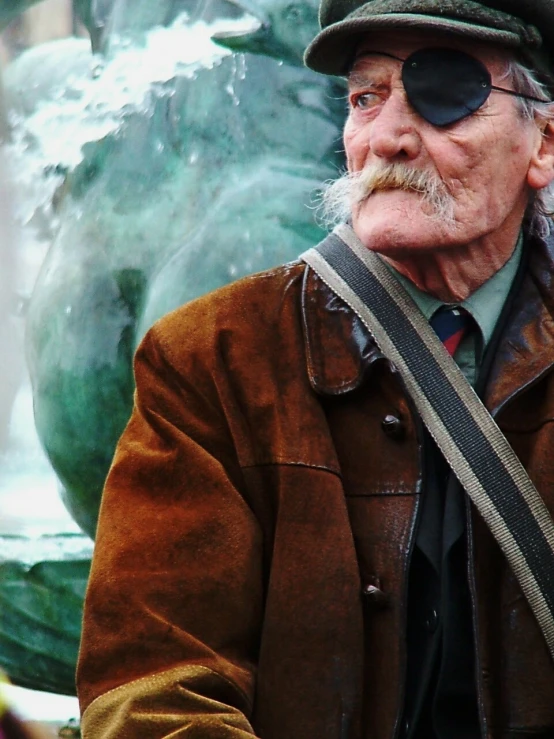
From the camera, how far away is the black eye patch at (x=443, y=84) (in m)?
2.49

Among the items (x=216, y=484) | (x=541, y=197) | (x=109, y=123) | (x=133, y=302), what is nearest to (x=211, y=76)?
(x=109, y=123)

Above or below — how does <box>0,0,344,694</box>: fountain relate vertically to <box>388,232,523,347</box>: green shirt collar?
below

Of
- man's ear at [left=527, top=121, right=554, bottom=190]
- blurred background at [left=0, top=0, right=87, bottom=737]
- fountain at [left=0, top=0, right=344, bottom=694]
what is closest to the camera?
man's ear at [left=527, top=121, right=554, bottom=190]

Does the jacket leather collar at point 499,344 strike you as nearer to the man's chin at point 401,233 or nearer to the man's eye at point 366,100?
the man's chin at point 401,233

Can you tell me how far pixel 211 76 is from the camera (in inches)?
136

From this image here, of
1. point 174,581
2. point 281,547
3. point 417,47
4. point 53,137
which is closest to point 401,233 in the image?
point 417,47

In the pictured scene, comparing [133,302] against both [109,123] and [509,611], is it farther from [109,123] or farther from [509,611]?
[509,611]

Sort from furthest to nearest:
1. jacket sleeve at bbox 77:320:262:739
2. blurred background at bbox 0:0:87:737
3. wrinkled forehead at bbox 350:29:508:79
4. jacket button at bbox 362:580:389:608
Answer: blurred background at bbox 0:0:87:737 < wrinkled forehead at bbox 350:29:508:79 < jacket button at bbox 362:580:389:608 < jacket sleeve at bbox 77:320:262:739

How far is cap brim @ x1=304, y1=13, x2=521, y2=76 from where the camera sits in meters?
2.44

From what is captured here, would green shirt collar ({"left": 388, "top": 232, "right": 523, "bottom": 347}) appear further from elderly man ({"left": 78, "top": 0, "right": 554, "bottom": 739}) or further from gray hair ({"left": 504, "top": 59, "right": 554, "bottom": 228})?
gray hair ({"left": 504, "top": 59, "right": 554, "bottom": 228})

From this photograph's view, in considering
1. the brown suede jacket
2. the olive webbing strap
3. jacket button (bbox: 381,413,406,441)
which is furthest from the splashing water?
jacket button (bbox: 381,413,406,441)

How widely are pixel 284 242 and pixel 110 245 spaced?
44 cm

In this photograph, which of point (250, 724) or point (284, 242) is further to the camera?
point (284, 242)

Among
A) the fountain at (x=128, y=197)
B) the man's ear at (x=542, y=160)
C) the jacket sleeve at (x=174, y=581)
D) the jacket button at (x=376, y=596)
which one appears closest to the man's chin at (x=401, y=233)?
the man's ear at (x=542, y=160)
